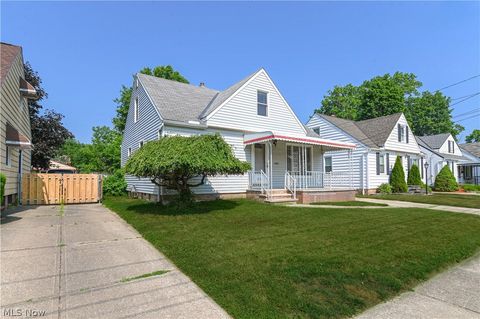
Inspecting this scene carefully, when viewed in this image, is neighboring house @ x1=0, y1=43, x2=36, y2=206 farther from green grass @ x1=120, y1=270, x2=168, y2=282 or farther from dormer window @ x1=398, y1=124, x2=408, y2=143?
dormer window @ x1=398, y1=124, x2=408, y2=143

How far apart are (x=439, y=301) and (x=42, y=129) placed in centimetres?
2460

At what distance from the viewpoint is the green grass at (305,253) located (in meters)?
3.75

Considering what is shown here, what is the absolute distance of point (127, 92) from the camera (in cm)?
3559

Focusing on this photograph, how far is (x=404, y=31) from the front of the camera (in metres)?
16.5

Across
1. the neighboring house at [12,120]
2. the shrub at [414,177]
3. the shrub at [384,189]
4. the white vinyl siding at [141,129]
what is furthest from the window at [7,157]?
the shrub at [414,177]

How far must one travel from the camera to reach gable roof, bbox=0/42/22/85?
1048 centimetres

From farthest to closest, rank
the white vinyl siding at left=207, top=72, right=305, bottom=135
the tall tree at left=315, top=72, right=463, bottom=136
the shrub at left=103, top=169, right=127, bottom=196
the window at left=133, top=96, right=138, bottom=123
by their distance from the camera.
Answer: the tall tree at left=315, top=72, right=463, bottom=136
the shrub at left=103, top=169, right=127, bottom=196
the window at left=133, top=96, right=138, bottom=123
the white vinyl siding at left=207, top=72, right=305, bottom=135

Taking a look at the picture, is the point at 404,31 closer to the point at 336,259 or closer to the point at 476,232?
the point at 476,232

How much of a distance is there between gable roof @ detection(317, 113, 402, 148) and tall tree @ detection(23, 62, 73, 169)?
21344 mm

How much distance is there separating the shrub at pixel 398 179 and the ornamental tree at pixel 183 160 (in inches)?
627

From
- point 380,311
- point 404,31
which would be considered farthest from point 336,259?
point 404,31

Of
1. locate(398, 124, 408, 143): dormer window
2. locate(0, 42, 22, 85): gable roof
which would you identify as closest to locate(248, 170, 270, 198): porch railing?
locate(0, 42, 22, 85): gable roof

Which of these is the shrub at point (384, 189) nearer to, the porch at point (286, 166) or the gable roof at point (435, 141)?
the porch at point (286, 166)

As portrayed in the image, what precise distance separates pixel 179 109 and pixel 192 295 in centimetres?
1121
